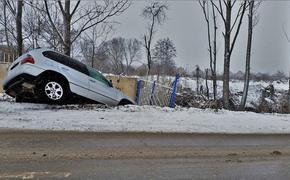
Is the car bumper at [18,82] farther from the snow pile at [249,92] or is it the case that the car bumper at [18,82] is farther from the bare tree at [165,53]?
the bare tree at [165,53]

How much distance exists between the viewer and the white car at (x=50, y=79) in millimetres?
8062

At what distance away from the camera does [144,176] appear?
12.7 ft

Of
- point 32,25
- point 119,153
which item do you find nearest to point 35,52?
point 119,153

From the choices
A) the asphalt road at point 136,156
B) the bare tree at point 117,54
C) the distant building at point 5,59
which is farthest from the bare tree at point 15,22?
the bare tree at point 117,54

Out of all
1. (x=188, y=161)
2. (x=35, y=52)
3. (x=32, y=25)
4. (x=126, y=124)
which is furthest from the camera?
(x=32, y=25)

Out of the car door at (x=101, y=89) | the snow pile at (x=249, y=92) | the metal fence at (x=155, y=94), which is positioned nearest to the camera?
the car door at (x=101, y=89)

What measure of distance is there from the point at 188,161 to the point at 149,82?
887cm

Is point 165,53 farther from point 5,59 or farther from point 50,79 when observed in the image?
point 50,79

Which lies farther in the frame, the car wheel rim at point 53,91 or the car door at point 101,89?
the car door at point 101,89

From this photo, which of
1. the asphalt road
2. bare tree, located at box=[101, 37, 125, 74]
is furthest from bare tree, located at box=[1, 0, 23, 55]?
bare tree, located at box=[101, 37, 125, 74]

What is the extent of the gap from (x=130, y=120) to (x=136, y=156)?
309 cm

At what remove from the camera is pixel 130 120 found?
7.91 metres

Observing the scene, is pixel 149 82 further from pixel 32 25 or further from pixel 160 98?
pixel 32 25

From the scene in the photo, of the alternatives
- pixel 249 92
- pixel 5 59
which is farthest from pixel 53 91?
pixel 249 92
